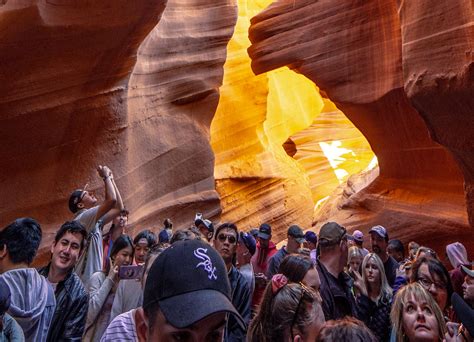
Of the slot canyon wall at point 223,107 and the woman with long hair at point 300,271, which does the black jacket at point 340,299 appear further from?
the slot canyon wall at point 223,107

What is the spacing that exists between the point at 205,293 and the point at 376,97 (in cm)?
1071

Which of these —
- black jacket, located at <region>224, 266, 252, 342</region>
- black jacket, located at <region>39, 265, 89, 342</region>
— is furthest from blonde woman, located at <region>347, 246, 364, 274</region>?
black jacket, located at <region>39, 265, 89, 342</region>

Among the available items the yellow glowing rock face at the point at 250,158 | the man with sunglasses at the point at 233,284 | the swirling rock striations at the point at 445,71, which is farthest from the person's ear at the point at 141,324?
the yellow glowing rock face at the point at 250,158

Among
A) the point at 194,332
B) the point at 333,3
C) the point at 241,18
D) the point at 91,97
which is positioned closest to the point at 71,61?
the point at 91,97

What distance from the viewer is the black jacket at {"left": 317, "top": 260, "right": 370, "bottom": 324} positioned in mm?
4170

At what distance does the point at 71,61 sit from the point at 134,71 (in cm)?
194

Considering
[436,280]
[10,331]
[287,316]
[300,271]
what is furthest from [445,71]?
[10,331]

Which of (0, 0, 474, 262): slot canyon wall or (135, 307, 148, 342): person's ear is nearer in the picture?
(135, 307, 148, 342): person's ear

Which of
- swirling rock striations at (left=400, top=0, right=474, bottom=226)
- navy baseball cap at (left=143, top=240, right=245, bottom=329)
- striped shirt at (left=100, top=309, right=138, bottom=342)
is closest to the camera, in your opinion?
navy baseball cap at (left=143, top=240, right=245, bottom=329)

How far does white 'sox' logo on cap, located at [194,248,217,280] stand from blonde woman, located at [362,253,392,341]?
8.55 feet

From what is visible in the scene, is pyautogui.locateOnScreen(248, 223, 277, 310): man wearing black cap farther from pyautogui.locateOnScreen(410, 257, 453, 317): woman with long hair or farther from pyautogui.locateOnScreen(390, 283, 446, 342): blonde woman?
pyautogui.locateOnScreen(390, 283, 446, 342): blonde woman

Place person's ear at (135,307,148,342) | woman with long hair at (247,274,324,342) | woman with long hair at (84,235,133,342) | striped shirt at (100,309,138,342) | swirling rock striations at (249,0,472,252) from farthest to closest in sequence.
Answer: swirling rock striations at (249,0,472,252) → woman with long hair at (84,235,133,342) → woman with long hair at (247,274,324,342) → striped shirt at (100,309,138,342) → person's ear at (135,307,148,342)

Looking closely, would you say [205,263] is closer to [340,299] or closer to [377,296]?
[340,299]

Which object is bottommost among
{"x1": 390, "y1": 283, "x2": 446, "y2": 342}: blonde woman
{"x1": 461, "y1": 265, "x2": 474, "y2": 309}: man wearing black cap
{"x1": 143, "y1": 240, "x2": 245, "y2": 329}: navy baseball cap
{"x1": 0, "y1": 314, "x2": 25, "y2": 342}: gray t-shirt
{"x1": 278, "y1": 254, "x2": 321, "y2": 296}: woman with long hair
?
{"x1": 461, "y1": 265, "x2": 474, "y2": 309}: man wearing black cap
